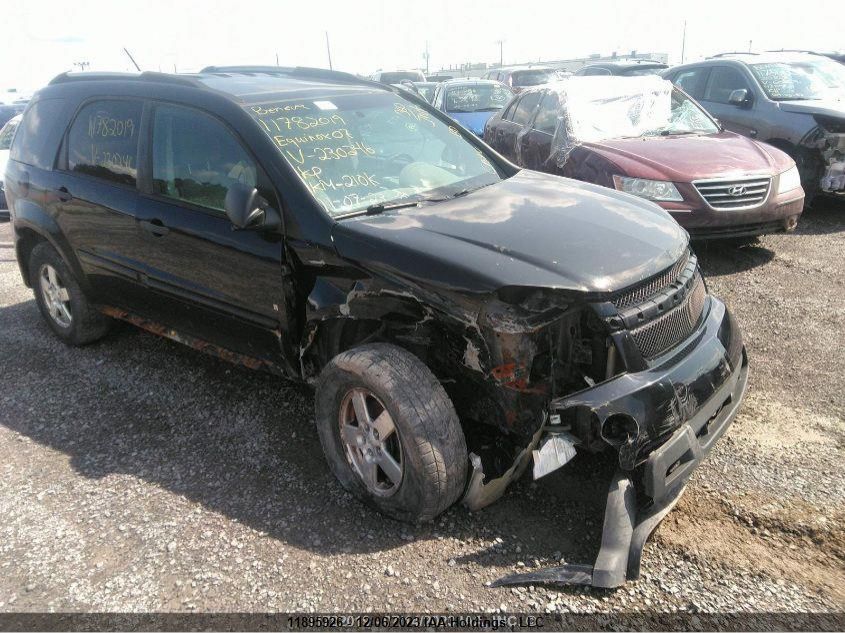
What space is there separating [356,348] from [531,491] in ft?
3.44

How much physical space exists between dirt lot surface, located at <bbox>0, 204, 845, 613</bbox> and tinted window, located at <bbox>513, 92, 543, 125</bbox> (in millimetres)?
4246

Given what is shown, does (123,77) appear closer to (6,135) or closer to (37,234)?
(37,234)

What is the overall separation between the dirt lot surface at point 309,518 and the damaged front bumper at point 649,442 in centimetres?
10

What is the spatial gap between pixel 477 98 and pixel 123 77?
9596 millimetres

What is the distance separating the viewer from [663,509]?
2559 millimetres

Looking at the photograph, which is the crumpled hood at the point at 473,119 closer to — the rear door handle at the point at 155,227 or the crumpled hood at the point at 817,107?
the crumpled hood at the point at 817,107

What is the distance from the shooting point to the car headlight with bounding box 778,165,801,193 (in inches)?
227

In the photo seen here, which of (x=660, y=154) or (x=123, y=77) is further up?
(x=123, y=77)

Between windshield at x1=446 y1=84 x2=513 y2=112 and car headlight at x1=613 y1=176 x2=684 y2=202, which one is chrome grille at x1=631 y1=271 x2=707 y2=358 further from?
windshield at x1=446 y1=84 x2=513 y2=112

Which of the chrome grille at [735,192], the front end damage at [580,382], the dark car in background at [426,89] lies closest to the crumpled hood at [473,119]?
the dark car in background at [426,89]

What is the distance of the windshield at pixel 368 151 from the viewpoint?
312cm

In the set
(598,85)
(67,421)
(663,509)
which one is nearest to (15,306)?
(67,421)

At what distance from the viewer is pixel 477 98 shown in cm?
1271

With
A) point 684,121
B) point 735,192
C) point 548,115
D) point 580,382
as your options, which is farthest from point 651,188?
point 580,382
